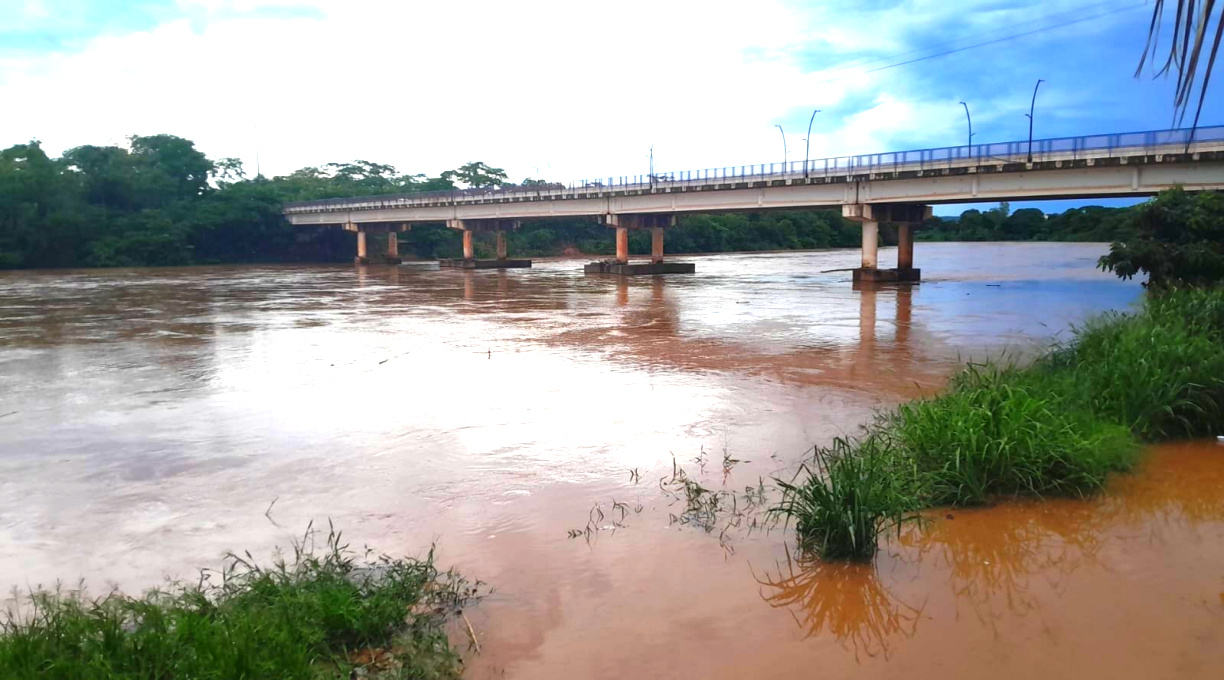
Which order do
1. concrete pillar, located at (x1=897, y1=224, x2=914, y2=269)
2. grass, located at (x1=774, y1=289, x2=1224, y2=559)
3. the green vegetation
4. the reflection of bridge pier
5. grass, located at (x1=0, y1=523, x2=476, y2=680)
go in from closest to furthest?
grass, located at (x1=0, y1=523, x2=476, y2=680) → grass, located at (x1=774, y1=289, x2=1224, y2=559) → the reflection of bridge pier → concrete pillar, located at (x1=897, y1=224, x2=914, y2=269) → the green vegetation

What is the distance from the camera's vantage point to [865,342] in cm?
2031

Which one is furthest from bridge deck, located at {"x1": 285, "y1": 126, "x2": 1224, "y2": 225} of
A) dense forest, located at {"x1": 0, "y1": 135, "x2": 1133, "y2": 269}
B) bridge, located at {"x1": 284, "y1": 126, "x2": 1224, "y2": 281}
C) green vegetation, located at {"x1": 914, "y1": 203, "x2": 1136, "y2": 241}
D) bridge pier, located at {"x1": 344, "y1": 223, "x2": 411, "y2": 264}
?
green vegetation, located at {"x1": 914, "y1": 203, "x2": 1136, "y2": 241}

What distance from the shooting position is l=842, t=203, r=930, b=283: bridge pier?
45.9 meters

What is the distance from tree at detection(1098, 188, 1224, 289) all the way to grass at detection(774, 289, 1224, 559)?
18.0m

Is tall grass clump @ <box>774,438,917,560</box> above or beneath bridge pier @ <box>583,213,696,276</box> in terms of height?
Result: beneath

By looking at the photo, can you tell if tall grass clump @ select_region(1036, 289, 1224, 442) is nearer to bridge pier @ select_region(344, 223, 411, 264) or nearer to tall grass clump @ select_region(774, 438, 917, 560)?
tall grass clump @ select_region(774, 438, 917, 560)

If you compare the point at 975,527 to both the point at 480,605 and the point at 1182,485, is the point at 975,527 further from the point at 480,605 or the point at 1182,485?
the point at 480,605

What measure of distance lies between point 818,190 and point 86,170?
2774 inches

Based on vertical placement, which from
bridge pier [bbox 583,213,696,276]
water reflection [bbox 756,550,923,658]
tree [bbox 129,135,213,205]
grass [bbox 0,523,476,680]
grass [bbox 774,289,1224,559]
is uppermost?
tree [bbox 129,135,213,205]

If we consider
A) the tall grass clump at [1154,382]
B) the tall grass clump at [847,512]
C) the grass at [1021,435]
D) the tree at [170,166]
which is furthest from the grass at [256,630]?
the tree at [170,166]

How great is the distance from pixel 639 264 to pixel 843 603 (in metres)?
57.5

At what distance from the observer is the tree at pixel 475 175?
117887mm

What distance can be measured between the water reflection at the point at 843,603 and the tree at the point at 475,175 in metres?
114

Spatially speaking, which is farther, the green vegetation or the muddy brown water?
the green vegetation
